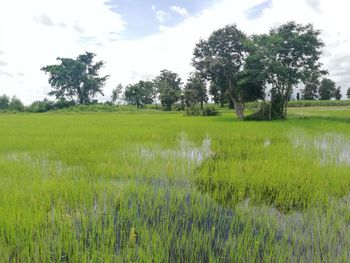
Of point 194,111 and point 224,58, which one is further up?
point 224,58

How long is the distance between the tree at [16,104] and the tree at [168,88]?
109 feet

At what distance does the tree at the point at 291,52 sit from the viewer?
2058 cm

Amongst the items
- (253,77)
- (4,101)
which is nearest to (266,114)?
(253,77)

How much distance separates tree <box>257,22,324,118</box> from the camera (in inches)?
810

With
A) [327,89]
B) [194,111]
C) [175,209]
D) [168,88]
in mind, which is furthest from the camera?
[327,89]

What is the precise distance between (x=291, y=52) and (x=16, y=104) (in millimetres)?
62183

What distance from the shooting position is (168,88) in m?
55.3

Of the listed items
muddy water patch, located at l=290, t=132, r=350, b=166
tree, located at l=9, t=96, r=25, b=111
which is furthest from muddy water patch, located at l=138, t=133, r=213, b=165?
tree, located at l=9, t=96, r=25, b=111

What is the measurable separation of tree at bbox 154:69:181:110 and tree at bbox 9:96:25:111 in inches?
1303

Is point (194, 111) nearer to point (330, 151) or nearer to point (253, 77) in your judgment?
point (253, 77)

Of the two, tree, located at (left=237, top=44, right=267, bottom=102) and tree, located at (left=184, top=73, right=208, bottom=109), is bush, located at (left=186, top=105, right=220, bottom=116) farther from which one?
tree, located at (left=184, top=73, right=208, bottom=109)

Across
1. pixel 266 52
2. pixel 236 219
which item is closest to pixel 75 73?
pixel 266 52

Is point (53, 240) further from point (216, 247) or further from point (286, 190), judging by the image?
point (286, 190)

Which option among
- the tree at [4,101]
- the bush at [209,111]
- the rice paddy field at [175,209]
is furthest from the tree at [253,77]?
the tree at [4,101]
